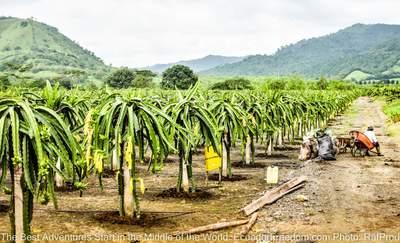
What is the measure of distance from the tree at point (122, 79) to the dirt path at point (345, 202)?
264ft

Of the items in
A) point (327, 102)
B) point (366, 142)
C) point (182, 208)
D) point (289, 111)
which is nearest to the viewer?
point (182, 208)

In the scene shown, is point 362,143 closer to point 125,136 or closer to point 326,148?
point 326,148

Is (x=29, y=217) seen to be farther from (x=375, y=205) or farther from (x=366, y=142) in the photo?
(x=366, y=142)

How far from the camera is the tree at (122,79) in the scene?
99.4m

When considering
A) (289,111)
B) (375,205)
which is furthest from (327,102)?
(375,205)

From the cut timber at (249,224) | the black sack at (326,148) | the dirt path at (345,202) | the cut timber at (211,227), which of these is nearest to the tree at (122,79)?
the black sack at (326,148)

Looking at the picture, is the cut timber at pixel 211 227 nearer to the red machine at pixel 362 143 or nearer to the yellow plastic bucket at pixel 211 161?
the yellow plastic bucket at pixel 211 161

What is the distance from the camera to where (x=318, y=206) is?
13.9 metres

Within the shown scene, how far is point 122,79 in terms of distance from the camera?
99812mm

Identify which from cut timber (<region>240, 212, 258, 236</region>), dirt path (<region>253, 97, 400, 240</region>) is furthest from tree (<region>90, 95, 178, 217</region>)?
dirt path (<region>253, 97, 400, 240</region>)

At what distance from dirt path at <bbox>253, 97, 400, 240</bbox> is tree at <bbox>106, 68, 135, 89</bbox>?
8059 centimetres

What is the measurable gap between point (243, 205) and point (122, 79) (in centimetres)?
8788

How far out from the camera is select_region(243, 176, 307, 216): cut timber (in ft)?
43.5

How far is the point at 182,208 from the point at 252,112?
8.69 metres
